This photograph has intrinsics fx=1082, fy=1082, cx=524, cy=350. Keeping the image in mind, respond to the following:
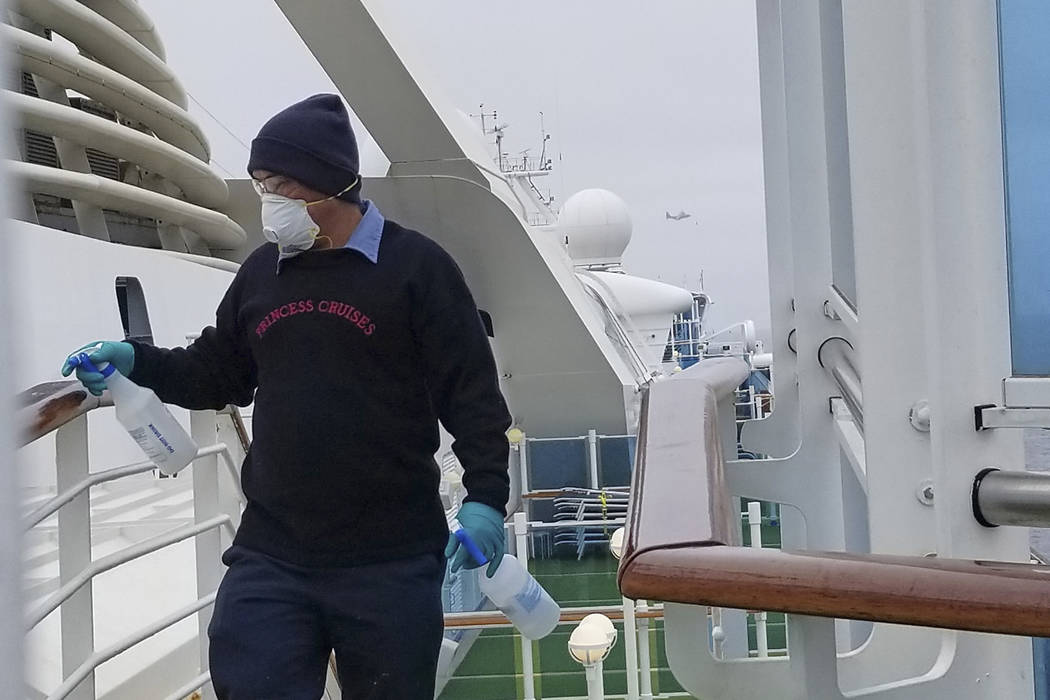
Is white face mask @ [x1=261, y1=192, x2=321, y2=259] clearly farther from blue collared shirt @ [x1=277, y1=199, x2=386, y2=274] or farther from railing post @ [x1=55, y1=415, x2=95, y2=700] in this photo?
railing post @ [x1=55, y1=415, x2=95, y2=700]

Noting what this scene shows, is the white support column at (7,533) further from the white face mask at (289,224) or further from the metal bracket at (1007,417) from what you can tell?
the white face mask at (289,224)

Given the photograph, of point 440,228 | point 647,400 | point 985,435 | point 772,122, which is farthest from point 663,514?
point 440,228

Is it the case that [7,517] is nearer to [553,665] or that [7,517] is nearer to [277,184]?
[277,184]

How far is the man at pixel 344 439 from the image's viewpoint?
5.29ft

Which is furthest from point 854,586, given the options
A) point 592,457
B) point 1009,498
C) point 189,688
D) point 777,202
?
point 592,457

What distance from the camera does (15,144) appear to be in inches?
18.6

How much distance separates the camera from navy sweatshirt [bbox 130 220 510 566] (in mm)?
1641

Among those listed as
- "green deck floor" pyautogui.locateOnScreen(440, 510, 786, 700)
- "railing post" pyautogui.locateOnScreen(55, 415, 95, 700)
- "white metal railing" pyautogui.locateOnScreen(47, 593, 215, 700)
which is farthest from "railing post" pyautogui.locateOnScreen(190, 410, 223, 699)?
"green deck floor" pyautogui.locateOnScreen(440, 510, 786, 700)

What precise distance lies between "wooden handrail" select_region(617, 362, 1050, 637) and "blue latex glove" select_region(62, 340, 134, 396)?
1.16m

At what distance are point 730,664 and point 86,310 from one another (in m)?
4.27

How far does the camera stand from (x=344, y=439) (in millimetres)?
1645

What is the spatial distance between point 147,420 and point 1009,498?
54.6 inches

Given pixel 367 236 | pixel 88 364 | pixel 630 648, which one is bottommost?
pixel 630 648

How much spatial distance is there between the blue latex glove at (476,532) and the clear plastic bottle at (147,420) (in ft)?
1.85
